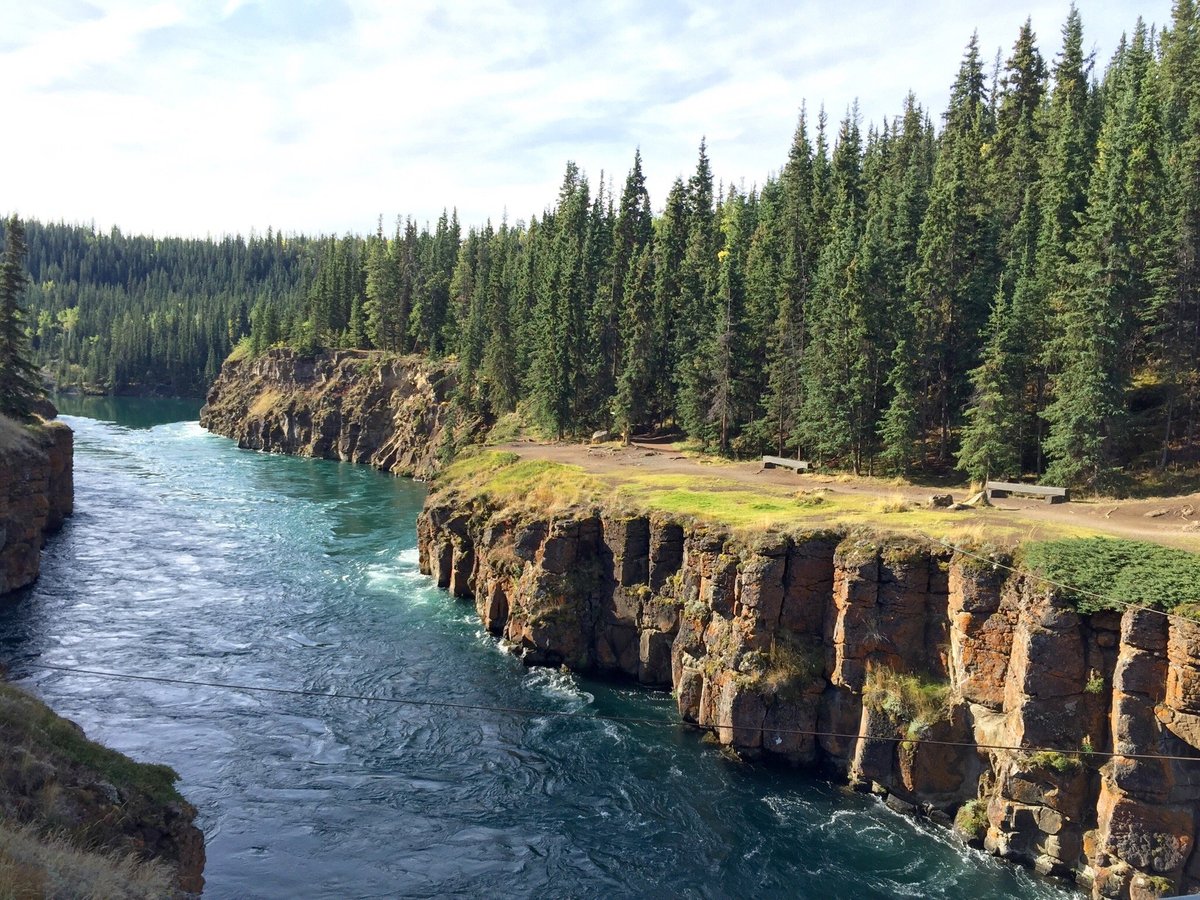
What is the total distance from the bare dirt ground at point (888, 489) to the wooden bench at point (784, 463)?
0.43m

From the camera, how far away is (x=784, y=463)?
52000 mm

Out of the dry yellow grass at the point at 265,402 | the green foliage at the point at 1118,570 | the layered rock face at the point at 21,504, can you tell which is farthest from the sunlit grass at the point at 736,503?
the dry yellow grass at the point at 265,402

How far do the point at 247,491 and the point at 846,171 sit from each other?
63.6 metres

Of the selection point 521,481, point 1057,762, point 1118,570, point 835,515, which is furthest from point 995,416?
point 521,481

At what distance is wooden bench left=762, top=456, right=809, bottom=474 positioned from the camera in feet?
166

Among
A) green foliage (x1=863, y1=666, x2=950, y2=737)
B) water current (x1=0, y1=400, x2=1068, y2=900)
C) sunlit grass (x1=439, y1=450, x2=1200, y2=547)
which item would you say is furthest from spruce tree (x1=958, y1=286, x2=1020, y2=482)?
water current (x1=0, y1=400, x2=1068, y2=900)

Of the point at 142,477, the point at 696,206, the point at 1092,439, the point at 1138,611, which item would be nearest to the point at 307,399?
the point at 142,477

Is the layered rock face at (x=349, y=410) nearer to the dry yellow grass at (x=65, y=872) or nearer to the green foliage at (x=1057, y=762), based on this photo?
the green foliage at (x=1057, y=762)

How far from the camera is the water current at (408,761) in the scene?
23.6 metres

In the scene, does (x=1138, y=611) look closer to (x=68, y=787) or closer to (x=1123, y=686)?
(x=1123, y=686)

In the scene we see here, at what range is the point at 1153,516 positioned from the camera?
34094 millimetres

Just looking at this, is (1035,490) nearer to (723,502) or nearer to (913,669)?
(723,502)

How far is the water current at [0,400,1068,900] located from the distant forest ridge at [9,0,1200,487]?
2296cm

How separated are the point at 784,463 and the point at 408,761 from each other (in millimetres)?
30766
